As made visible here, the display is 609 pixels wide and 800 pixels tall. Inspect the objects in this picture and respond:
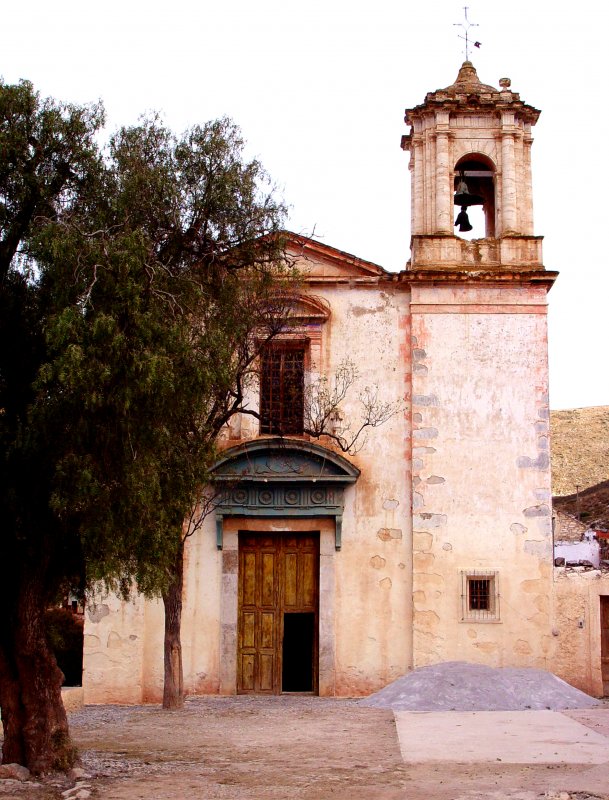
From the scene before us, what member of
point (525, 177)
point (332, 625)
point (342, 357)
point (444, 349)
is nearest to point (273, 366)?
point (342, 357)

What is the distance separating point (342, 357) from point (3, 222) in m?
8.20

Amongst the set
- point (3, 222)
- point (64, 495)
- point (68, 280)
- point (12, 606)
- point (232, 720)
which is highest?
point (3, 222)

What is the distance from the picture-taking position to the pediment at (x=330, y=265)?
17.1 m

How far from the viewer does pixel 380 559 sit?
16.5m

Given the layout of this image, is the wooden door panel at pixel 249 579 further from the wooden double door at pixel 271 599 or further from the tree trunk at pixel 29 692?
the tree trunk at pixel 29 692

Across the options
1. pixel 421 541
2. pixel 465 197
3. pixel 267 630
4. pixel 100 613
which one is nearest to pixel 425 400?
pixel 421 541

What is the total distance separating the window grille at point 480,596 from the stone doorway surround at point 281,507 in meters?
1.99

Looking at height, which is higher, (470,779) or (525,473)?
(525,473)

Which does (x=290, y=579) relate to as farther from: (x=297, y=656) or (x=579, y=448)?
(x=579, y=448)

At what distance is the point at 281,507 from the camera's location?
1648 centimetres

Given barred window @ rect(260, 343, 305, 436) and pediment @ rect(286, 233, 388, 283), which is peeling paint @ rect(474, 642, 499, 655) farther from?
pediment @ rect(286, 233, 388, 283)

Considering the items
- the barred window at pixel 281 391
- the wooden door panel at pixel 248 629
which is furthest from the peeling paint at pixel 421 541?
A: the wooden door panel at pixel 248 629

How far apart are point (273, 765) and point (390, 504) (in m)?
7.29

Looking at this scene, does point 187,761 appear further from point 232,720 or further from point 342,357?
point 342,357
